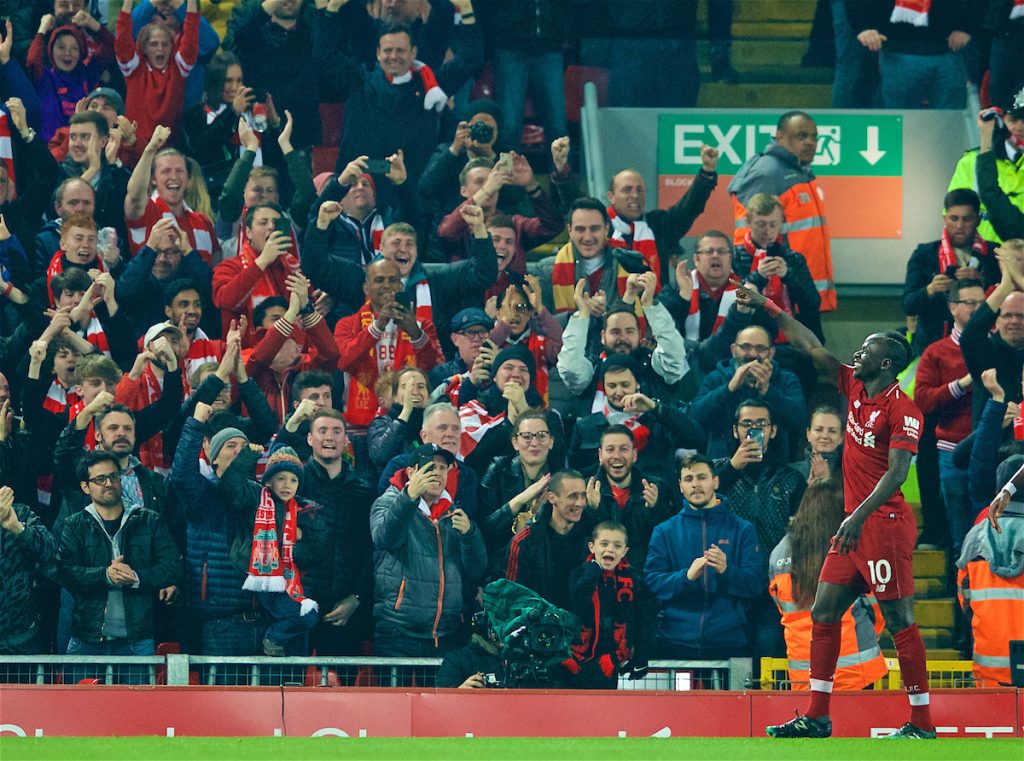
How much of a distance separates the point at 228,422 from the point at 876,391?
14.1 ft

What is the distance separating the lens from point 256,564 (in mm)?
11344

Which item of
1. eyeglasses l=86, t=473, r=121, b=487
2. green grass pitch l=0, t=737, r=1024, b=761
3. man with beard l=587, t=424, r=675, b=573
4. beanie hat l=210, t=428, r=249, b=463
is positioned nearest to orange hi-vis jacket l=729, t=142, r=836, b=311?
man with beard l=587, t=424, r=675, b=573

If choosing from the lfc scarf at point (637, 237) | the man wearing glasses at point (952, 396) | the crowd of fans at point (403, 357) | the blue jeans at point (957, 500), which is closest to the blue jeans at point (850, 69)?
the crowd of fans at point (403, 357)

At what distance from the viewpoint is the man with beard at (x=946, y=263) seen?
13.9 m

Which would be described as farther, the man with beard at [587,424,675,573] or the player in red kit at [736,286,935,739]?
the man with beard at [587,424,675,573]

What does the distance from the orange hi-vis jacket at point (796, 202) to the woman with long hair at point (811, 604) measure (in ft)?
12.1

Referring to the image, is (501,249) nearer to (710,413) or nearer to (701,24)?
(710,413)

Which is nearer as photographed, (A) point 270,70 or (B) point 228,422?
(B) point 228,422

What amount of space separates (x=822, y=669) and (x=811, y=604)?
145 cm

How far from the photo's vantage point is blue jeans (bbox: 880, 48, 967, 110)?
1587 centimetres

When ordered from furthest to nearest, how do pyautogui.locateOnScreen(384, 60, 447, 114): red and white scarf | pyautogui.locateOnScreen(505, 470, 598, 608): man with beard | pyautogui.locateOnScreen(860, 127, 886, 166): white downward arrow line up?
pyautogui.locateOnScreen(860, 127, 886, 166): white downward arrow, pyautogui.locateOnScreen(384, 60, 447, 114): red and white scarf, pyautogui.locateOnScreen(505, 470, 598, 608): man with beard

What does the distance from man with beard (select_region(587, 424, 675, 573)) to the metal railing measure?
1.14 m

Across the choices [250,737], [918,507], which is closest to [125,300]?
[250,737]

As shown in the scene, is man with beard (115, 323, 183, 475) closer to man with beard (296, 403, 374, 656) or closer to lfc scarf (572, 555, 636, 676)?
man with beard (296, 403, 374, 656)
